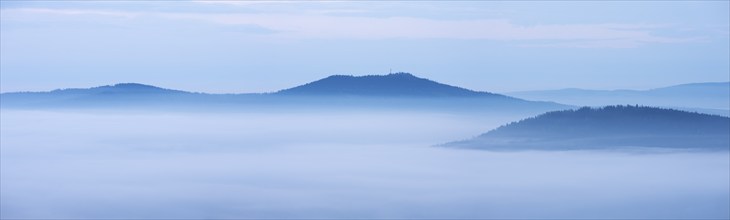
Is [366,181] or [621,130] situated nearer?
[621,130]

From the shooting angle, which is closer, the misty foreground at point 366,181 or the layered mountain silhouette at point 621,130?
the misty foreground at point 366,181

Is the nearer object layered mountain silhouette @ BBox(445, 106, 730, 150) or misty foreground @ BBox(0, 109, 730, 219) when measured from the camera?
misty foreground @ BBox(0, 109, 730, 219)

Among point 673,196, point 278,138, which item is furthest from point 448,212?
point 278,138

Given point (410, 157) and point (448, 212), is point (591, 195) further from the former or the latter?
point (410, 157)
